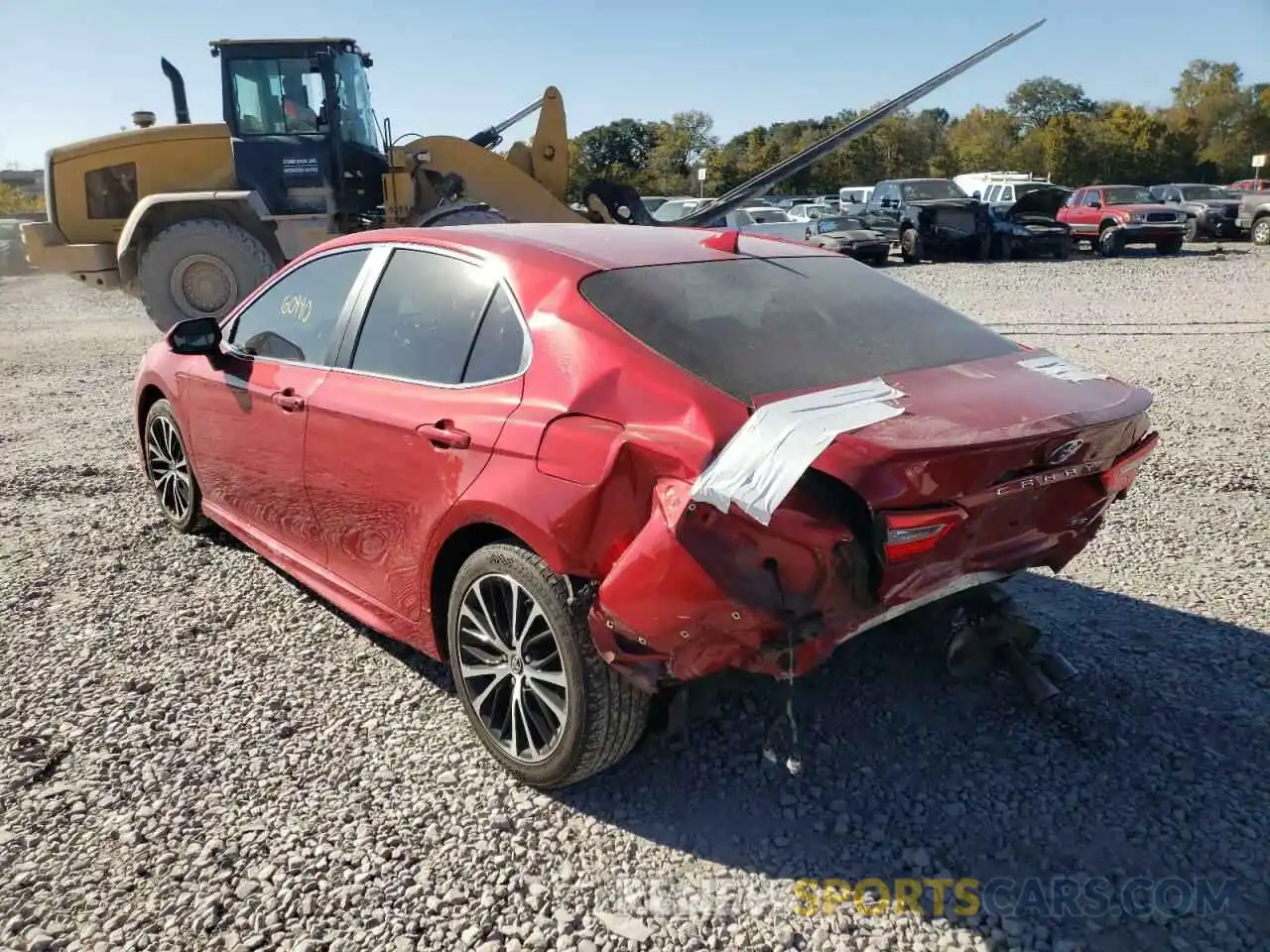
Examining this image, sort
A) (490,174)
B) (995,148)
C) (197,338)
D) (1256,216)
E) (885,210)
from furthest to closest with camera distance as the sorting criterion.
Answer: (995,148)
(1256,216)
(885,210)
(490,174)
(197,338)

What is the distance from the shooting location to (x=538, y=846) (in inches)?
103

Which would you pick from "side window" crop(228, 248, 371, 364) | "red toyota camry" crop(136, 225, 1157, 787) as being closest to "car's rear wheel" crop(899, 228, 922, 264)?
"red toyota camry" crop(136, 225, 1157, 787)

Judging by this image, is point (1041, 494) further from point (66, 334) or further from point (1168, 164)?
point (1168, 164)

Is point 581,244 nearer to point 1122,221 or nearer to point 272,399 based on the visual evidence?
point 272,399

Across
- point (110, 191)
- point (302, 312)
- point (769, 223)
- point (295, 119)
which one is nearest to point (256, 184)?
point (295, 119)

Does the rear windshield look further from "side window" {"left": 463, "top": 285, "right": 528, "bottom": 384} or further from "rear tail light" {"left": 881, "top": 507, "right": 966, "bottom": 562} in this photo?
"rear tail light" {"left": 881, "top": 507, "right": 966, "bottom": 562}

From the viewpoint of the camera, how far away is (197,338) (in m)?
4.14

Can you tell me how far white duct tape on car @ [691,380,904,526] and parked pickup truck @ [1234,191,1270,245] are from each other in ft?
85.5

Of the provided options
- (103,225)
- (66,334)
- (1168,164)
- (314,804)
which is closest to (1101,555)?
(314,804)

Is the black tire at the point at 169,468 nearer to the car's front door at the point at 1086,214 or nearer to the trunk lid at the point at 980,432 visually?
the trunk lid at the point at 980,432

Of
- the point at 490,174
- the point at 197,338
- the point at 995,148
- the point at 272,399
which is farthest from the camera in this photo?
the point at 995,148

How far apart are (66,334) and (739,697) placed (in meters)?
14.4

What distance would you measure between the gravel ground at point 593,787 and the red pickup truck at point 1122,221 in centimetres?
2005

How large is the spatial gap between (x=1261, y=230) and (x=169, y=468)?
26.3 m
